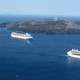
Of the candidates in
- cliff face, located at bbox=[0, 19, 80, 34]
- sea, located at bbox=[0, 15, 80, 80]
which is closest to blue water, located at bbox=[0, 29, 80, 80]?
sea, located at bbox=[0, 15, 80, 80]

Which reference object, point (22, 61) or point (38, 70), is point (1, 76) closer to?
point (38, 70)

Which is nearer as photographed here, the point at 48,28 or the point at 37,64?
the point at 37,64

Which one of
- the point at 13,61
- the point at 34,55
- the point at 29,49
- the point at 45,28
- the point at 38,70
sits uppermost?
the point at 45,28

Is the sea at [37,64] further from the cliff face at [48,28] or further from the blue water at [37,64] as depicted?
the cliff face at [48,28]

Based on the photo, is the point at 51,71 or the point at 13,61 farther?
the point at 13,61

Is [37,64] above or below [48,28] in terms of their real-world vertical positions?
below

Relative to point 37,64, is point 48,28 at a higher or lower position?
higher

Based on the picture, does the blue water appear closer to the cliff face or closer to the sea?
the sea

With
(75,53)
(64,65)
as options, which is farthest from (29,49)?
(64,65)

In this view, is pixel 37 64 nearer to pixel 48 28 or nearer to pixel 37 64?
pixel 37 64

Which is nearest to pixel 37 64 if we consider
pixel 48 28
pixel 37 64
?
pixel 37 64

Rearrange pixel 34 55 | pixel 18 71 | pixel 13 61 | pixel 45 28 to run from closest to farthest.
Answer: pixel 18 71
pixel 13 61
pixel 34 55
pixel 45 28
